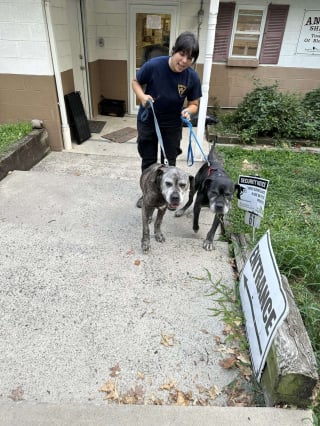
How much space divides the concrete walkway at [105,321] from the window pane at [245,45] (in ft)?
16.9

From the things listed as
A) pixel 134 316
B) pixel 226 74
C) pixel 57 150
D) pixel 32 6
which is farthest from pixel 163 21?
pixel 134 316

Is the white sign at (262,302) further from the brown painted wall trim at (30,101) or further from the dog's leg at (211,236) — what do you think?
the brown painted wall trim at (30,101)

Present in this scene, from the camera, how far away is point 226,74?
22.6ft

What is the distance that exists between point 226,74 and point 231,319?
6282mm

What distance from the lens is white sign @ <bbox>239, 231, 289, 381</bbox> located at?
1570 millimetres

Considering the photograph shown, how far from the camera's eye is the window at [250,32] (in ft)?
20.6

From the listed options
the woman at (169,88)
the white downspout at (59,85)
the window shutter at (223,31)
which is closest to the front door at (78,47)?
the white downspout at (59,85)

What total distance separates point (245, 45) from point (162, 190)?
5.76 m

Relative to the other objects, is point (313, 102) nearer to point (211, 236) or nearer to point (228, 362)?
point (211, 236)

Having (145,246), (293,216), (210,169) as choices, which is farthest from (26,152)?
(293,216)

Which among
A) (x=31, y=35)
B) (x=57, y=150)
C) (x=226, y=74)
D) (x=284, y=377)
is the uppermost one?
(x=31, y=35)

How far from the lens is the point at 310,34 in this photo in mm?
6445

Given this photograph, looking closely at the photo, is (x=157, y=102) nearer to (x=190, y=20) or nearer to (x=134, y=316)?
(x=134, y=316)

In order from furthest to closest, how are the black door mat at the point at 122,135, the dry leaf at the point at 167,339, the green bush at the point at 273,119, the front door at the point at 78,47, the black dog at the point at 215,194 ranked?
the black door mat at the point at 122,135 < the green bush at the point at 273,119 < the front door at the point at 78,47 < the black dog at the point at 215,194 < the dry leaf at the point at 167,339
